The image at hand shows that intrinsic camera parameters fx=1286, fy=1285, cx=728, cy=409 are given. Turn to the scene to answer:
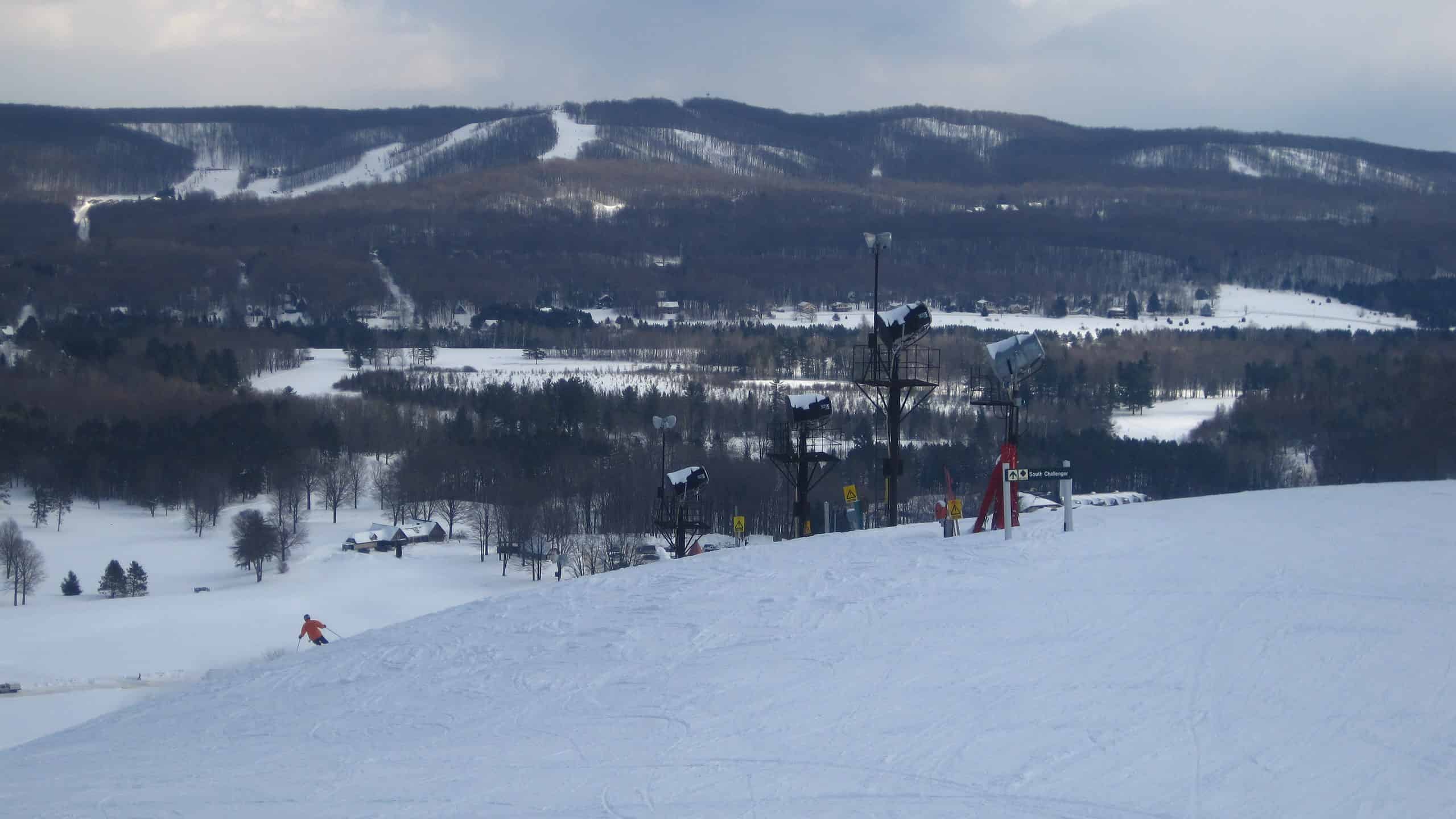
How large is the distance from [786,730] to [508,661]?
375 cm

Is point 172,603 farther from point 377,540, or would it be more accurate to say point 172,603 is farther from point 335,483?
point 335,483

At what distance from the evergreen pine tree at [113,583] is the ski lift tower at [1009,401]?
35898 millimetres

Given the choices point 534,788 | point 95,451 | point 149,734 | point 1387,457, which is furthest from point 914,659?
point 95,451

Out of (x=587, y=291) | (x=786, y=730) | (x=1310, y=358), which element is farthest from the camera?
(x=587, y=291)

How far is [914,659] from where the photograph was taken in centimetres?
1127

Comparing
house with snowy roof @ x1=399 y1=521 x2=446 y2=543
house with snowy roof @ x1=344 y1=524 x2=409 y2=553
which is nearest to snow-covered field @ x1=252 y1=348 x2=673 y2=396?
house with snowy roof @ x1=399 y1=521 x2=446 y2=543

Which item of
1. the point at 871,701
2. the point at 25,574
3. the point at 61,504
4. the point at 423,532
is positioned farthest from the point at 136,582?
the point at 871,701

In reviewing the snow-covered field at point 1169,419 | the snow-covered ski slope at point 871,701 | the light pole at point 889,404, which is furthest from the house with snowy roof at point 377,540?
the snow-covered ski slope at point 871,701

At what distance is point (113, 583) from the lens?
45125 millimetres

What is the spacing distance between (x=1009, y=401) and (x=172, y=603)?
34.5 metres

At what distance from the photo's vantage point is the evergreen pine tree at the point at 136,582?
45.7 meters

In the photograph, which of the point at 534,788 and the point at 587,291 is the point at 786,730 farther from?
the point at 587,291

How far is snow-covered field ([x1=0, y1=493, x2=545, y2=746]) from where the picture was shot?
32.2 metres

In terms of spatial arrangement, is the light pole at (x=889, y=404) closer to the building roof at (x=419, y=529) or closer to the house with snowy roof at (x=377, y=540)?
the house with snowy roof at (x=377, y=540)
